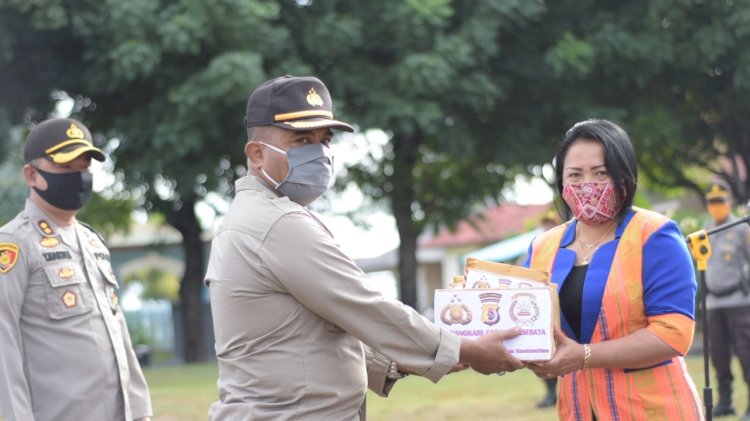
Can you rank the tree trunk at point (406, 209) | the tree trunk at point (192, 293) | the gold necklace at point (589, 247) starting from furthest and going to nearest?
the tree trunk at point (192, 293) → the tree trunk at point (406, 209) → the gold necklace at point (589, 247)

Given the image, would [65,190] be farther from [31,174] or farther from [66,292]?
[66,292]

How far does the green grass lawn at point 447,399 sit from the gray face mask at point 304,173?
744 centimetres

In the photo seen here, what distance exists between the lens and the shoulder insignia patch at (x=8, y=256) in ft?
17.3

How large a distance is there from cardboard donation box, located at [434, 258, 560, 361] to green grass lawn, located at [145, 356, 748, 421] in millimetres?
7163

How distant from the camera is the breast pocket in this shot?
5406 mm

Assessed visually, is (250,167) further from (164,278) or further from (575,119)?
(164,278)

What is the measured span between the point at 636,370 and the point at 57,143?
10.5 ft

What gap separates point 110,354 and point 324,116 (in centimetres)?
205

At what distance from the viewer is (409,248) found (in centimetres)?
2389

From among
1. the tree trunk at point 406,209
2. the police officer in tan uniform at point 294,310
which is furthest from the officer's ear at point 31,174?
the tree trunk at point 406,209

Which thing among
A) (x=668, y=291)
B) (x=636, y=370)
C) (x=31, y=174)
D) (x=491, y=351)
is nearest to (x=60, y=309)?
(x=31, y=174)

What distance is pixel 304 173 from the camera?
165 inches

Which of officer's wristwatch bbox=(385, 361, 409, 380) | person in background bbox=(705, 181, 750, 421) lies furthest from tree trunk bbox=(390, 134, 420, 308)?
officer's wristwatch bbox=(385, 361, 409, 380)

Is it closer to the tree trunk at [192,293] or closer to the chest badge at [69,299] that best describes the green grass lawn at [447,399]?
the chest badge at [69,299]
